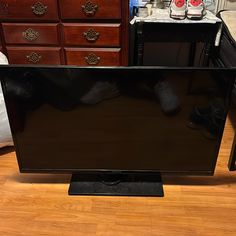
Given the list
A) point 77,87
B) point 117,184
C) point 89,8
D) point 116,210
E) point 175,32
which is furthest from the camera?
point 175,32

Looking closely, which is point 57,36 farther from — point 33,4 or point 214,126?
point 214,126

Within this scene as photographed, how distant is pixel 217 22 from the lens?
1.86 meters

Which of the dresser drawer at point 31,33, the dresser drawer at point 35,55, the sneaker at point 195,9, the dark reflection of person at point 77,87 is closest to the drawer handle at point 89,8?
the dresser drawer at point 31,33

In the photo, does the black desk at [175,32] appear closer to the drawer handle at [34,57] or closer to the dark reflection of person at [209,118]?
the drawer handle at [34,57]

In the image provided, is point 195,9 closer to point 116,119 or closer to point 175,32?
point 175,32

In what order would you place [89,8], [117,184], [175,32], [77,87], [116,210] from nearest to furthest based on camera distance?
[77,87] < [116,210] < [117,184] < [89,8] < [175,32]

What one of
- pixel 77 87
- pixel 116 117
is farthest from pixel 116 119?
pixel 77 87

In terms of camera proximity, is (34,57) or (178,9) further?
(34,57)

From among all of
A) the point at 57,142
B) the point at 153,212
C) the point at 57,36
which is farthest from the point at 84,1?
the point at 153,212

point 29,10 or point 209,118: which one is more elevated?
point 29,10

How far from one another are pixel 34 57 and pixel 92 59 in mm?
410

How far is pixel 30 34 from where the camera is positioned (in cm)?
192

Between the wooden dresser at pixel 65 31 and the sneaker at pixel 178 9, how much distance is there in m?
0.32

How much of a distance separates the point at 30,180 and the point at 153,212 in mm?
596
